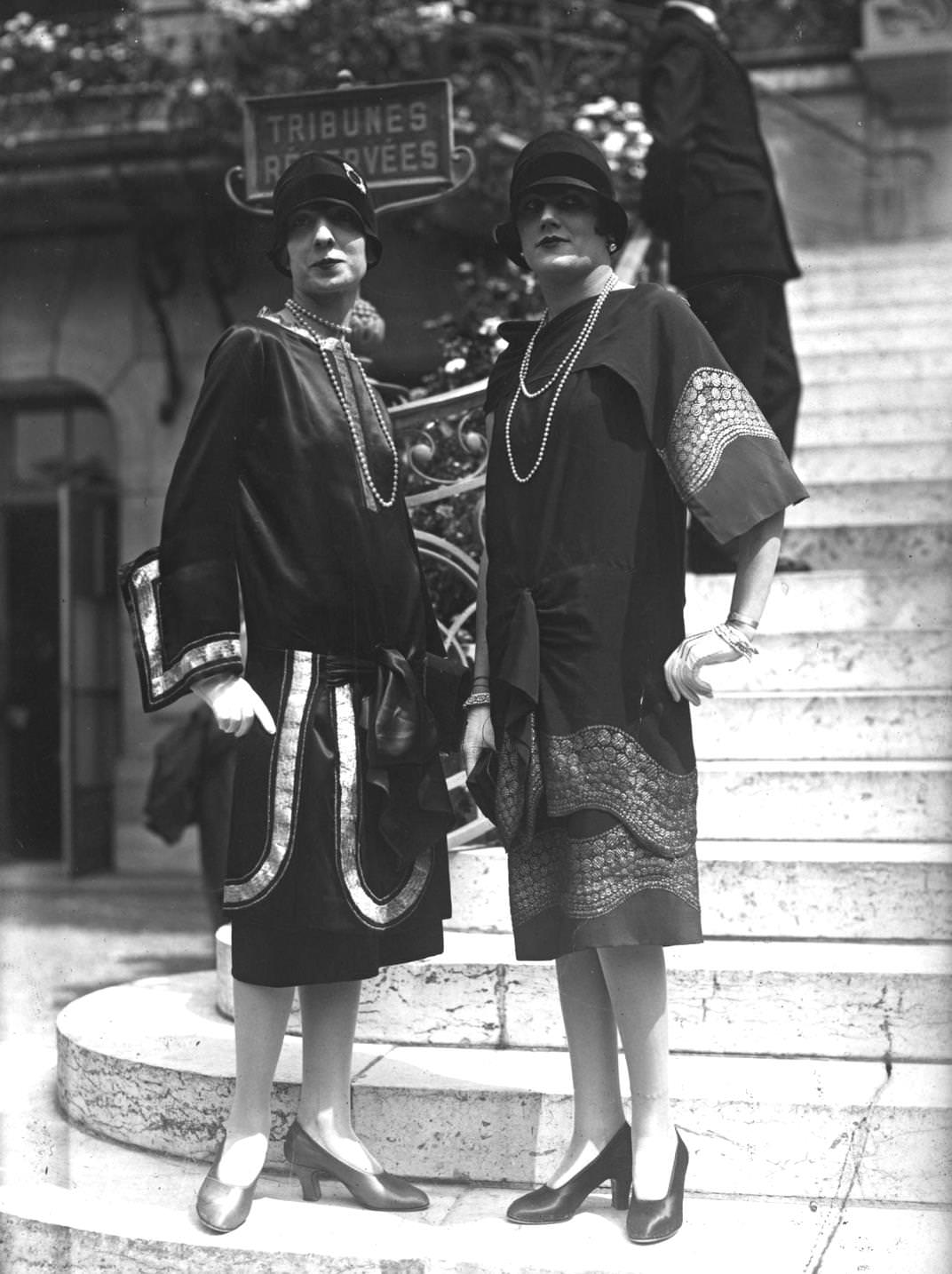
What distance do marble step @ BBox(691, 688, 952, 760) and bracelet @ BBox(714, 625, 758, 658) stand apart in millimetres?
1780

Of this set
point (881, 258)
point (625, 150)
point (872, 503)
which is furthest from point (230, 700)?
point (881, 258)

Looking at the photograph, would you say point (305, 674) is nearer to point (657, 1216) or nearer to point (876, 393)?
point (657, 1216)

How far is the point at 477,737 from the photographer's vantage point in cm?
335

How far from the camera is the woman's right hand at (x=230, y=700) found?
326cm

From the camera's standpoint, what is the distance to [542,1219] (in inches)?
130

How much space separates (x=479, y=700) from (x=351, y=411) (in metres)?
0.67

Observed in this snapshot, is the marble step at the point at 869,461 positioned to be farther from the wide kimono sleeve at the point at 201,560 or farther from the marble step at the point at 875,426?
the wide kimono sleeve at the point at 201,560

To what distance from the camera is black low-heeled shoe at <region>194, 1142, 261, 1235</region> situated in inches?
131

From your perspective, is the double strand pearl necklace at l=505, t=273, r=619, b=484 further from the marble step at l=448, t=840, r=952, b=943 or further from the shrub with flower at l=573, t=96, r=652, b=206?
the shrub with flower at l=573, t=96, r=652, b=206

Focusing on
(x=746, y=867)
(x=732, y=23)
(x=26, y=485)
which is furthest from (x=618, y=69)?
(x=746, y=867)

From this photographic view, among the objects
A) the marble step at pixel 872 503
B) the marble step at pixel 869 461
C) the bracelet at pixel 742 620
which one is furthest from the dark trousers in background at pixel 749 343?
the bracelet at pixel 742 620

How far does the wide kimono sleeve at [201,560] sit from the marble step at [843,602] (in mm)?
2461

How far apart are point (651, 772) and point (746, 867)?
1132mm

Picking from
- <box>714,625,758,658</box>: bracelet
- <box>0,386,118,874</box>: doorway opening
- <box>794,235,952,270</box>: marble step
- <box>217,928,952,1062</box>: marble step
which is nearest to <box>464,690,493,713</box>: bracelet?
<box>714,625,758,658</box>: bracelet
